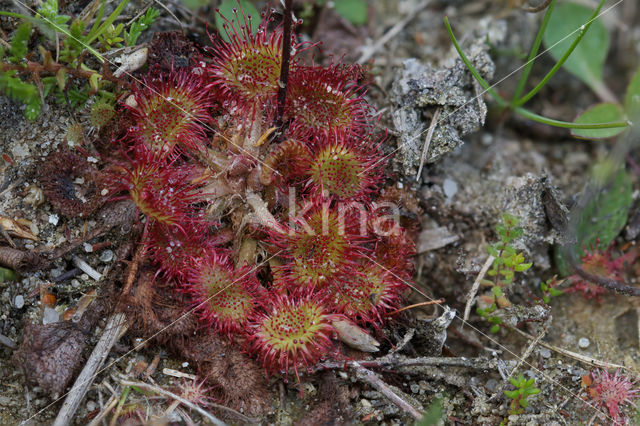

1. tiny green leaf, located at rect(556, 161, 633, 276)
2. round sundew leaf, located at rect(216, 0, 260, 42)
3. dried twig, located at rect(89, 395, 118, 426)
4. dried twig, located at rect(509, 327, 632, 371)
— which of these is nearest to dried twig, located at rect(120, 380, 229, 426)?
→ dried twig, located at rect(89, 395, 118, 426)

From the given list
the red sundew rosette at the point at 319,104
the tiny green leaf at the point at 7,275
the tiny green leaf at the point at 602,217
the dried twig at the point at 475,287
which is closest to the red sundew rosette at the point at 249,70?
the red sundew rosette at the point at 319,104

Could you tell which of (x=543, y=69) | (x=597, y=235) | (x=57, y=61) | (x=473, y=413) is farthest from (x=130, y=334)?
(x=543, y=69)

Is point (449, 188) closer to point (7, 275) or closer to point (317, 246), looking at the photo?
point (317, 246)

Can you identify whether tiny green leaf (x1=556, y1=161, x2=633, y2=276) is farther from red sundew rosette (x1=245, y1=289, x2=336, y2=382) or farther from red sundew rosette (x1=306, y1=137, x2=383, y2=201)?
red sundew rosette (x1=245, y1=289, x2=336, y2=382)

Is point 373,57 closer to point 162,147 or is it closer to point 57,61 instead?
point 162,147

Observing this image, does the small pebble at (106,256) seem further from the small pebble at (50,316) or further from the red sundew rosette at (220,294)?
the red sundew rosette at (220,294)
